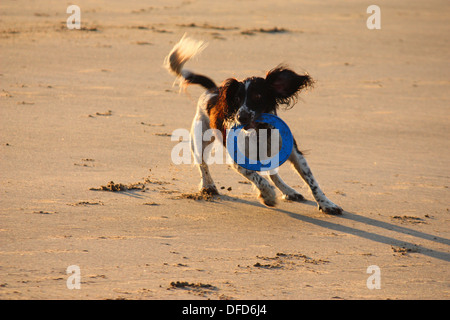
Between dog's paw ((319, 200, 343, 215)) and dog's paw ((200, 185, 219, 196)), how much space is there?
1056 millimetres

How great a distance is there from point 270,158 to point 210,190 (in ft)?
2.46

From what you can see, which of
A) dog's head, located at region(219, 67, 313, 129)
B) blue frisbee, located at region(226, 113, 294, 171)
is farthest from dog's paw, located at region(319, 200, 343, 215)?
dog's head, located at region(219, 67, 313, 129)

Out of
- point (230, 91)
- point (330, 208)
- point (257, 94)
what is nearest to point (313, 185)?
point (330, 208)

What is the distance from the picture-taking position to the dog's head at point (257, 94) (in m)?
6.40

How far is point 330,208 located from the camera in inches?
257

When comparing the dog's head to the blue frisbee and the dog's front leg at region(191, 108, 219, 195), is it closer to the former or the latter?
the blue frisbee

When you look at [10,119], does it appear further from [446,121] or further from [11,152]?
[446,121]

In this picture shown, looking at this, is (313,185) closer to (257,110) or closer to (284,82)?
(257,110)

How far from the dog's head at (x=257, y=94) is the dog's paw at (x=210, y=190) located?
0.81 m

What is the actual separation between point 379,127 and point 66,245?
5784mm

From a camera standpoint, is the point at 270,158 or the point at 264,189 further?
the point at 270,158

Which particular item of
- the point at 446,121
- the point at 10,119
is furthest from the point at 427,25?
the point at 10,119

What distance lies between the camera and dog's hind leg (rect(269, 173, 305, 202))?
23.1ft

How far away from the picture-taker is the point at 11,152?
781 centimetres
